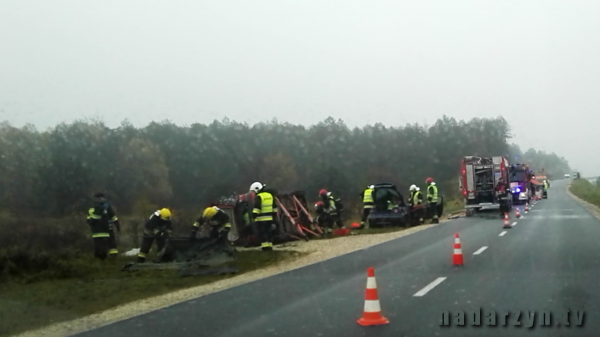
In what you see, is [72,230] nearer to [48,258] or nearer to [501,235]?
[48,258]

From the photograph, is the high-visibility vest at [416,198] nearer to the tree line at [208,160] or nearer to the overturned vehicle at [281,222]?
the overturned vehicle at [281,222]

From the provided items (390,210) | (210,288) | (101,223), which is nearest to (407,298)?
(210,288)

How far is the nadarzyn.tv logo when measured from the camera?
28.0 feet

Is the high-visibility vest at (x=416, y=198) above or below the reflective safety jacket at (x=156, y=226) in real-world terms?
above

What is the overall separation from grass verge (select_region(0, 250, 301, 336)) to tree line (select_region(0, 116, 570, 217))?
689 inches

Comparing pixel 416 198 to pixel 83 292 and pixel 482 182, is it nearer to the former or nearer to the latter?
pixel 482 182

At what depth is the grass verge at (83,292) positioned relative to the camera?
36.9 feet

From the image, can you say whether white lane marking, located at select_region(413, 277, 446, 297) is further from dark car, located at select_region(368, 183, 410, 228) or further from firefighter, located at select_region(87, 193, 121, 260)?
dark car, located at select_region(368, 183, 410, 228)

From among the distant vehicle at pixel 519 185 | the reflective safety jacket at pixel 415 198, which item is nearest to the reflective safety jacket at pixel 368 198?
the reflective safety jacket at pixel 415 198

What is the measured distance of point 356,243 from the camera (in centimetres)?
2316

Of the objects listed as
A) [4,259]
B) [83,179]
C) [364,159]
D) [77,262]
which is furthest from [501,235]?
[364,159]

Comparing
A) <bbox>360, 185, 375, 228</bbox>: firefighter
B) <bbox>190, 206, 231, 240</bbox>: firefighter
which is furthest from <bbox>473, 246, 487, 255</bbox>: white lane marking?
<bbox>360, 185, 375, 228</bbox>: firefighter

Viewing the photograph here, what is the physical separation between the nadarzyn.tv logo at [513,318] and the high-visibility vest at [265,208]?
36.2ft

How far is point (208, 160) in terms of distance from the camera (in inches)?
1785
